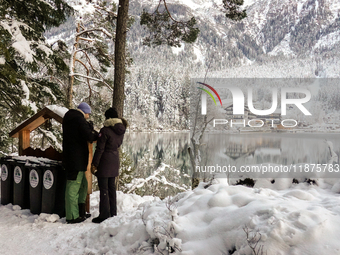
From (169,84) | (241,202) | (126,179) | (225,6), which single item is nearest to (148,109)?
(169,84)

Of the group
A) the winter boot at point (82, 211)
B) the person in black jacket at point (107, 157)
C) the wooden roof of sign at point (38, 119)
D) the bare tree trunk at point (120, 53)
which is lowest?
the winter boot at point (82, 211)

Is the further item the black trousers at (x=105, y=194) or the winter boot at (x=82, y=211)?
the winter boot at (x=82, y=211)

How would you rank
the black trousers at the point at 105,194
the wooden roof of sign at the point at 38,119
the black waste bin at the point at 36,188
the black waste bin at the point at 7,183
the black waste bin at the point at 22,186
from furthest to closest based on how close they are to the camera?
the black waste bin at the point at 7,183
the black waste bin at the point at 22,186
the wooden roof of sign at the point at 38,119
the black waste bin at the point at 36,188
the black trousers at the point at 105,194

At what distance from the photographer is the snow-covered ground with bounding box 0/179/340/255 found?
2.19m

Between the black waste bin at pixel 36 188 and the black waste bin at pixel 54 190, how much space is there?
13cm

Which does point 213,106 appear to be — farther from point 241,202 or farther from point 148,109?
point 148,109

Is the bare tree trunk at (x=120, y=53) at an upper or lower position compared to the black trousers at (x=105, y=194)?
upper

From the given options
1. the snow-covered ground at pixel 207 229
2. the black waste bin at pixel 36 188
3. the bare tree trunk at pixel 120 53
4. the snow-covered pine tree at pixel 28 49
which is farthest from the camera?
the bare tree trunk at pixel 120 53

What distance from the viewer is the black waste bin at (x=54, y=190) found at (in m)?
4.33

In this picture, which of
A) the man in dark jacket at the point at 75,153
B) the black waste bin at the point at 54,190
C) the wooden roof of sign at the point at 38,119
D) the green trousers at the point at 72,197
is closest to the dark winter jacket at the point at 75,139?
the man in dark jacket at the point at 75,153

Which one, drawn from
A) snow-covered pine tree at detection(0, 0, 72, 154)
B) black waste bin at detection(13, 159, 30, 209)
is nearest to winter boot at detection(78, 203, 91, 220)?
black waste bin at detection(13, 159, 30, 209)

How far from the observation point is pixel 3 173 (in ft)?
16.9

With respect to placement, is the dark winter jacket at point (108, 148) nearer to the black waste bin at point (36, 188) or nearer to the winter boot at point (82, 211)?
the winter boot at point (82, 211)

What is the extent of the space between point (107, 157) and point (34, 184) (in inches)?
55.2
